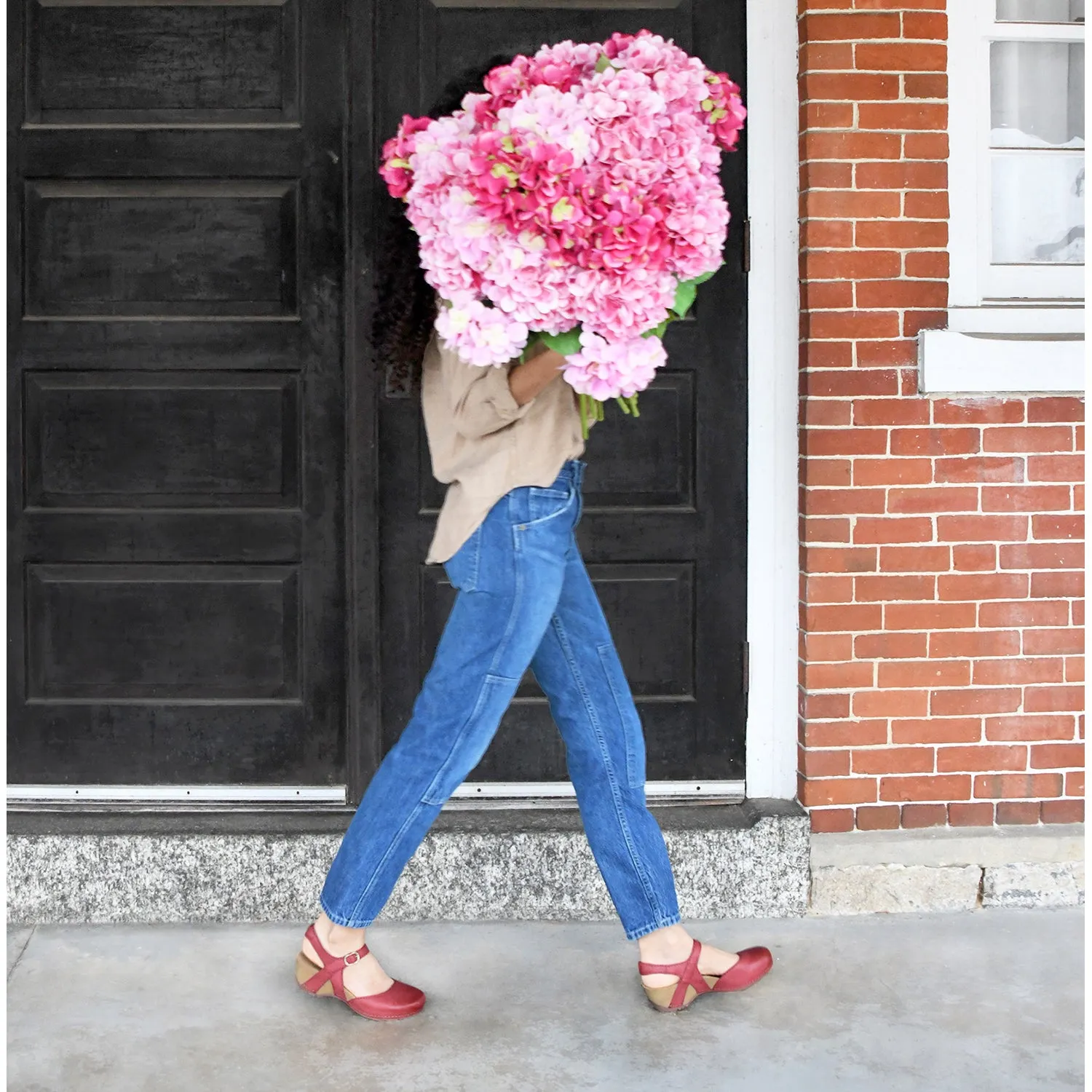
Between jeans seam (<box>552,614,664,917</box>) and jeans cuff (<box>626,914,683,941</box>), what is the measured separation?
0.06ft

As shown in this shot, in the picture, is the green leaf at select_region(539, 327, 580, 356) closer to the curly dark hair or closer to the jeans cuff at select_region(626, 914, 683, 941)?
the curly dark hair

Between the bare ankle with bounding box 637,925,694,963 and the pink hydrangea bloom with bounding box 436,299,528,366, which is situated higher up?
the pink hydrangea bloom with bounding box 436,299,528,366

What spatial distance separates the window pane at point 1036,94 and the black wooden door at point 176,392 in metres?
1.87

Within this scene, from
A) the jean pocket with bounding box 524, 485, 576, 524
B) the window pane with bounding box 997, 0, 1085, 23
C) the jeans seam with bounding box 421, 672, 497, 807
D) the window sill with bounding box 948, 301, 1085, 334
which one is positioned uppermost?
the window pane with bounding box 997, 0, 1085, 23

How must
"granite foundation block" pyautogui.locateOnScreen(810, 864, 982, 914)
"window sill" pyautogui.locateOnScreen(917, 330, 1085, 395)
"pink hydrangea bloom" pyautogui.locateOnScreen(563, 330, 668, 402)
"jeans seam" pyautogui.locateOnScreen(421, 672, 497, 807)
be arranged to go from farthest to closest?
"granite foundation block" pyautogui.locateOnScreen(810, 864, 982, 914), "window sill" pyautogui.locateOnScreen(917, 330, 1085, 395), "jeans seam" pyautogui.locateOnScreen(421, 672, 497, 807), "pink hydrangea bloom" pyautogui.locateOnScreen(563, 330, 668, 402)

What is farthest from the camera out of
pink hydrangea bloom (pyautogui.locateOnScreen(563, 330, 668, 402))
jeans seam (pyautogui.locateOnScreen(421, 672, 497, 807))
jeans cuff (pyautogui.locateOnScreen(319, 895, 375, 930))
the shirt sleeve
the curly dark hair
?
jeans cuff (pyautogui.locateOnScreen(319, 895, 375, 930))

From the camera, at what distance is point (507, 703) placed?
290 centimetres

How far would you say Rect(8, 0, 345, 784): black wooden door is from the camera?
3.71 m

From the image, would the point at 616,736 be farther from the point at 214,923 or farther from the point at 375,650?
the point at 214,923

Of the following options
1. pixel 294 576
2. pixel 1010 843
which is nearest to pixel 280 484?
pixel 294 576

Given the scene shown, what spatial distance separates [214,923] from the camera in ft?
11.9

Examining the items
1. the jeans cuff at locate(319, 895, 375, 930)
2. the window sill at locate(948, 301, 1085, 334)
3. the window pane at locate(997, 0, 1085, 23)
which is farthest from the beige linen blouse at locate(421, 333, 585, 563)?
the window pane at locate(997, 0, 1085, 23)

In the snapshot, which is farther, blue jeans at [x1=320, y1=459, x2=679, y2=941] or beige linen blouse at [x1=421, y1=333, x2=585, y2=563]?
blue jeans at [x1=320, y1=459, x2=679, y2=941]

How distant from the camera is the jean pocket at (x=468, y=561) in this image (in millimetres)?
2826
